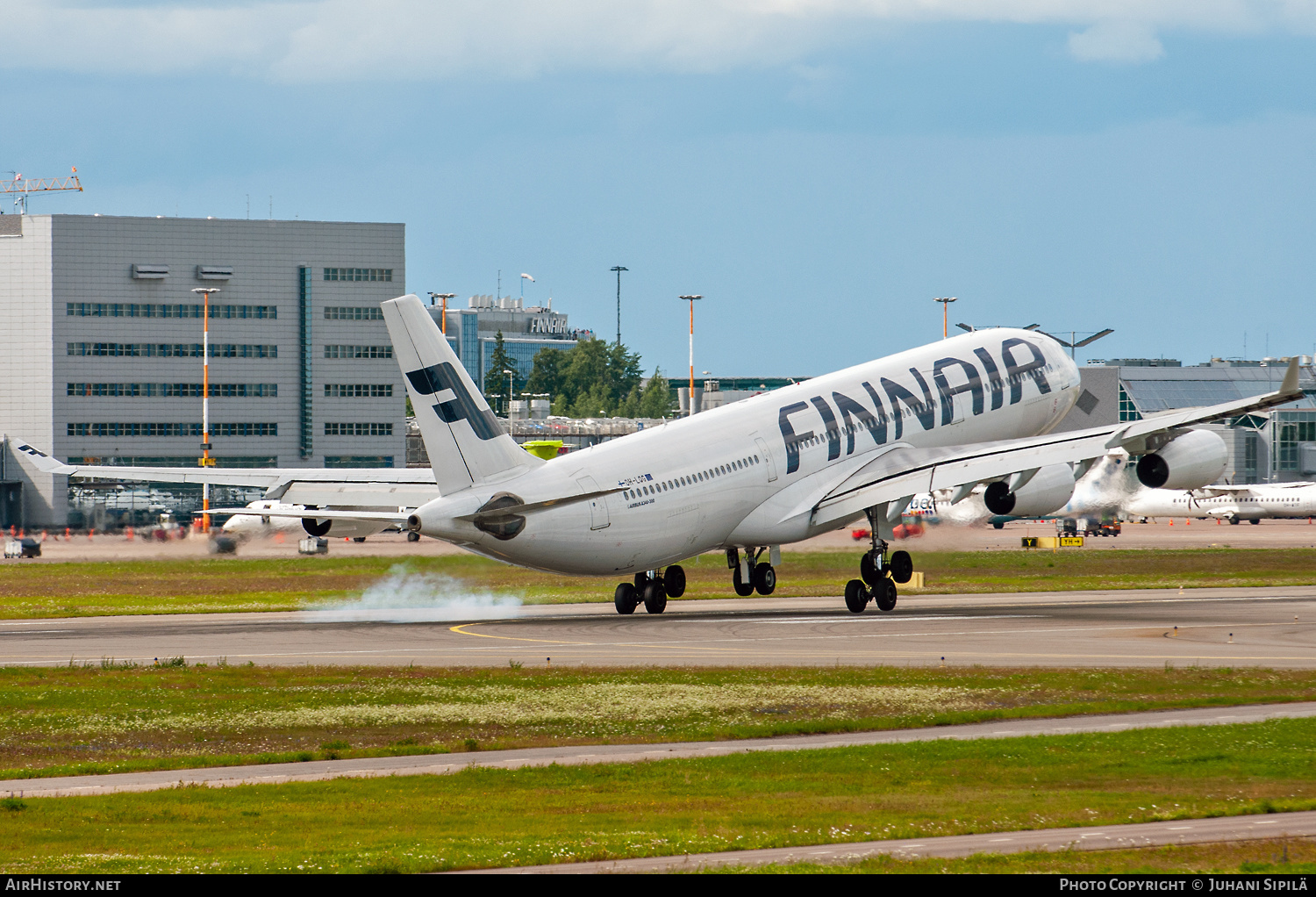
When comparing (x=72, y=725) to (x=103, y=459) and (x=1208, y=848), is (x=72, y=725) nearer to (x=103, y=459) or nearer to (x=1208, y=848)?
(x=1208, y=848)

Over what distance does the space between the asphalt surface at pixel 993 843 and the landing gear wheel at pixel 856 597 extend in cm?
3141

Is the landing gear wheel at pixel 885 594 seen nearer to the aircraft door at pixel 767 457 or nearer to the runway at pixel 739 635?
the runway at pixel 739 635

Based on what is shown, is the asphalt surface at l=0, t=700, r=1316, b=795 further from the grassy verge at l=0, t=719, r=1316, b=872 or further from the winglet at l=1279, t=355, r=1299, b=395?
the winglet at l=1279, t=355, r=1299, b=395

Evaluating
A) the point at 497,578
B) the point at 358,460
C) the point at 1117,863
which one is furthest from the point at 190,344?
the point at 1117,863

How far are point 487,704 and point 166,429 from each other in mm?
130881

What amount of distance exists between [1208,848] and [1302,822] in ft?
6.90

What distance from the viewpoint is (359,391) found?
159 metres

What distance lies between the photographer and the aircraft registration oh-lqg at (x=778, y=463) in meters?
39.2

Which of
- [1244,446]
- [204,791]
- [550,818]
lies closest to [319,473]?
[204,791]

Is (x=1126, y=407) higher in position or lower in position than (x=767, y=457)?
higher

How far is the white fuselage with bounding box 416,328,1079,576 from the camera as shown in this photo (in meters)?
40.5

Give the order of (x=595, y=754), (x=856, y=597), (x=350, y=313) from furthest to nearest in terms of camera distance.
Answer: (x=350, y=313) → (x=856, y=597) → (x=595, y=754)

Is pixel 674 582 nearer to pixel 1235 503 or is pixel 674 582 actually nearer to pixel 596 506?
pixel 596 506

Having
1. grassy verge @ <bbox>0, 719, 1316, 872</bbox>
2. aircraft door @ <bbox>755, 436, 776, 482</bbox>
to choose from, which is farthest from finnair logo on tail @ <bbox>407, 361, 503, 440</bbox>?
grassy verge @ <bbox>0, 719, 1316, 872</bbox>
